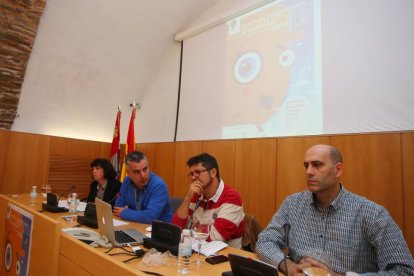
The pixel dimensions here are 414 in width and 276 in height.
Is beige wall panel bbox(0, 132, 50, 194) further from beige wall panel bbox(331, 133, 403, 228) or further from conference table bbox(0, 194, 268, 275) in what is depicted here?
beige wall panel bbox(331, 133, 403, 228)

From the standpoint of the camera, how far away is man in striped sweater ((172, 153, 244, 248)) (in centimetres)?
190

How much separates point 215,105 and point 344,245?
11.2 ft

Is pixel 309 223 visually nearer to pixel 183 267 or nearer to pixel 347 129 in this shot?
pixel 183 267

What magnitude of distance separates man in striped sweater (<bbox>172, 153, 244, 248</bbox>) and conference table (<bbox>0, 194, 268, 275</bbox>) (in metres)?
0.26

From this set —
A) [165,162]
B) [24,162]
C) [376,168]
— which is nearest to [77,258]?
[376,168]

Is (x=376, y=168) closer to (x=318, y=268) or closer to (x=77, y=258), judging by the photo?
(x=318, y=268)

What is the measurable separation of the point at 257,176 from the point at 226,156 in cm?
59

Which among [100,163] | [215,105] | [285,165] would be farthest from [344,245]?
[215,105]

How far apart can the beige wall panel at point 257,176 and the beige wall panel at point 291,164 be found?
0.08m

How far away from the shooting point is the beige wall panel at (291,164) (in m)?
3.16

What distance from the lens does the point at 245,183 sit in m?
3.71

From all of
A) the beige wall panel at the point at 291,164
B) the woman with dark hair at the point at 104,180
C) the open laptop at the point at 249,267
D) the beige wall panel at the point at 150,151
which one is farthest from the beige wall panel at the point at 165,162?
the open laptop at the point at 249,267

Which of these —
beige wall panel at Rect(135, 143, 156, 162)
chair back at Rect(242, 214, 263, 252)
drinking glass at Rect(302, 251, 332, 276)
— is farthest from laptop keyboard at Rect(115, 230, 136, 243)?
beige wall panel at Rect(135, 143, 156, 162)

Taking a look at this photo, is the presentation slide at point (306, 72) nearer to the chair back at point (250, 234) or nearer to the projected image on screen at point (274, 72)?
the projected image on screen at point (274, 72)
